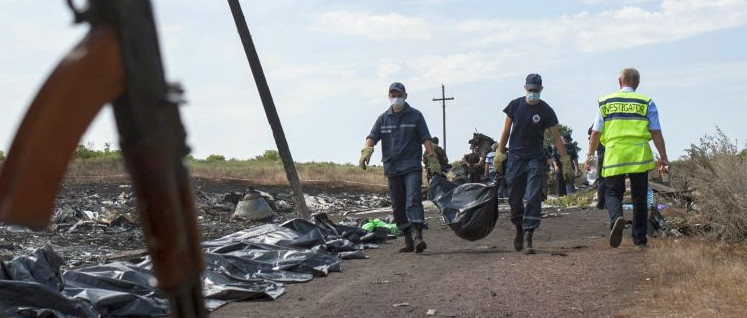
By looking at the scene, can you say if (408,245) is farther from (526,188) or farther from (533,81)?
(533,81)

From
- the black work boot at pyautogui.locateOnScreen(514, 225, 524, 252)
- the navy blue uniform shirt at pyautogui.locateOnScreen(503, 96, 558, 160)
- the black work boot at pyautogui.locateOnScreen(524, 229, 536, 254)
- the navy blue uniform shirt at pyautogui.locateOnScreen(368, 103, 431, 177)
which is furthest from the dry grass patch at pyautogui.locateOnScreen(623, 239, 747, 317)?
the navy blue uniform shirt at pyautogui.locateOnScreen(368, 103, 431, 177)

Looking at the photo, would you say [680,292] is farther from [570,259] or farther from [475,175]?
[475,175]

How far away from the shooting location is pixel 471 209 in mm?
11086

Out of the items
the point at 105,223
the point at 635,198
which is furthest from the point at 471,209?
the point at 105,223

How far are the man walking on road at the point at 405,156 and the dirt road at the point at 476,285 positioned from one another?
1.33 feet

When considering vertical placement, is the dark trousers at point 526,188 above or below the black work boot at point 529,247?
above

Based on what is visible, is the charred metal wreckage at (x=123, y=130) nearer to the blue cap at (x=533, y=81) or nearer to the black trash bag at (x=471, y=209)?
the blue cap at (x=533, y=81)

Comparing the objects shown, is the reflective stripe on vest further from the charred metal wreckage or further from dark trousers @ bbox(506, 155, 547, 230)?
the charred metal wreckage

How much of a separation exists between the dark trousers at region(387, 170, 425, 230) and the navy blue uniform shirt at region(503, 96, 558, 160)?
1.24 m

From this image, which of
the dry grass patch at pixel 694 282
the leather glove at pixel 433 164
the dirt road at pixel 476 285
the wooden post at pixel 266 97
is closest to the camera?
the dry grass patch at pixel 694 282

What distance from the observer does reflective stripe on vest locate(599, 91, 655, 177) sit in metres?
9.97

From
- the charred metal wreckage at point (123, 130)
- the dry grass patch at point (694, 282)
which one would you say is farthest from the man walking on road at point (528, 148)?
the charred metal wreckage at point (123, 130)

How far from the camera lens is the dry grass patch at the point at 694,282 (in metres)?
6.36

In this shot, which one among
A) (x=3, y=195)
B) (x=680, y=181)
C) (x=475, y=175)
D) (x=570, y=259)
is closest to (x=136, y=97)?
(x=3, y=195)
